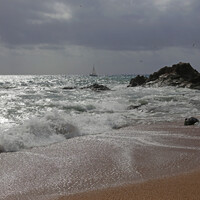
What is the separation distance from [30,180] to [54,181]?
1.32ft

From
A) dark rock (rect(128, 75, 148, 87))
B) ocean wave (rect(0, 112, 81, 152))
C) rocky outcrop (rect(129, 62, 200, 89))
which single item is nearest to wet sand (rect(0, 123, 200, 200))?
ocean wave (rect(0, 112, 81, 152))

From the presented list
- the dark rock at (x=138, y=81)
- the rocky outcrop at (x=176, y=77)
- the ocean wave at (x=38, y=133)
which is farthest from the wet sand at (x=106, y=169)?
the dark rock at (x=138, y=81)

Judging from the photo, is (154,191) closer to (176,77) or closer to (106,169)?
(106,169)

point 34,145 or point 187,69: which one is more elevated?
point 187,69

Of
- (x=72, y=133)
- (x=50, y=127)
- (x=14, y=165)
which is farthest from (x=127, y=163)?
(x=50, y=127)

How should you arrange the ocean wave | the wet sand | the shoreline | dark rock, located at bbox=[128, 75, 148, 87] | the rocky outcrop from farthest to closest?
dark rock, located at bbox=[128, 75, 148, 87] → the rocky outcrop → the ocean wave → the wet sand → the shoreline

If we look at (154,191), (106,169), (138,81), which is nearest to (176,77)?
(138,81)

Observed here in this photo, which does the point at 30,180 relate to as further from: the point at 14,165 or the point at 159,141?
the point at 159,141

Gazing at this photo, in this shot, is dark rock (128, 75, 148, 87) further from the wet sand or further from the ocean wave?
the wet sand

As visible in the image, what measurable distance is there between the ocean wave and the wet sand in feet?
1.58

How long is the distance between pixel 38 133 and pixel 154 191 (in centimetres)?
478

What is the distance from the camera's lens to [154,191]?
372 cm

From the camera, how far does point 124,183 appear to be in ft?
13.5

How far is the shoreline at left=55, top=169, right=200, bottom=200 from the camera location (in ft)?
11.6
